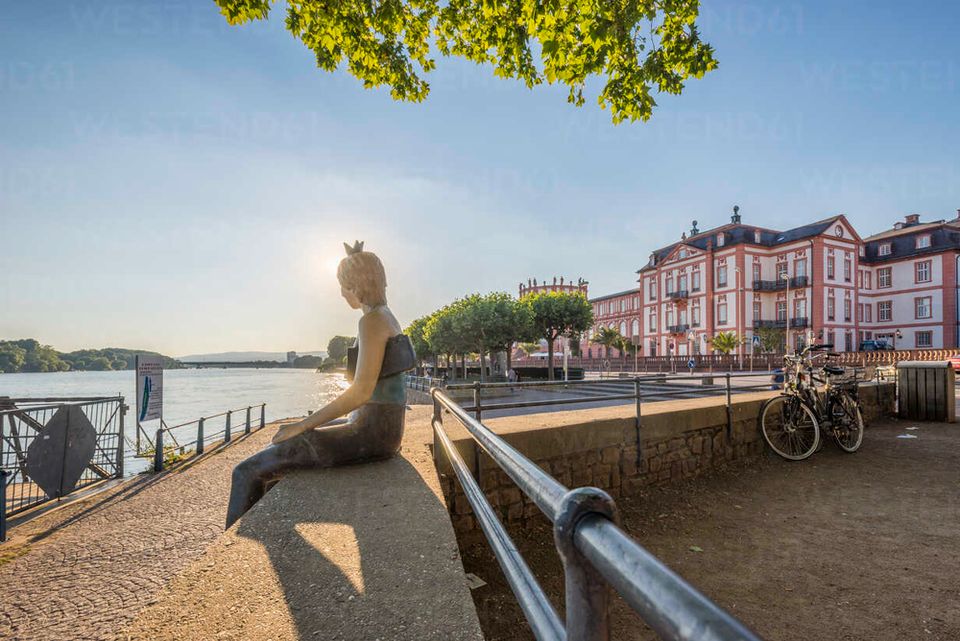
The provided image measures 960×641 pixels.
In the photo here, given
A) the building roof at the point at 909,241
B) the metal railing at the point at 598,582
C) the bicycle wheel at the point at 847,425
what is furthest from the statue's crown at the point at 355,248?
the building roof at the point at 909,241

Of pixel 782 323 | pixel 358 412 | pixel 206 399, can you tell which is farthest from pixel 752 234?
pixel 206 399

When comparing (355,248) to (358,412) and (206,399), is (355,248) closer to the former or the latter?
(358,412)

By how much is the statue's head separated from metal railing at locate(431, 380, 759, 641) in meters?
2.45

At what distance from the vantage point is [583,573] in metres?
0.62

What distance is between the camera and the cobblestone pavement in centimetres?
313

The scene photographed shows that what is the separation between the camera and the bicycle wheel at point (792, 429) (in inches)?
285

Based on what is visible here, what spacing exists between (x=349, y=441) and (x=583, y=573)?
2.83 meters

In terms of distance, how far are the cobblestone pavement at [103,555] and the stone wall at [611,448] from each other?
2.66 metres

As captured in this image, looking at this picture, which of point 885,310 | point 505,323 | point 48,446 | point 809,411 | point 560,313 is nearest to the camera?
point 809,411

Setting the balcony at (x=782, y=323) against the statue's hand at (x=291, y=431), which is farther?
the balcony at (x=782, y=323)

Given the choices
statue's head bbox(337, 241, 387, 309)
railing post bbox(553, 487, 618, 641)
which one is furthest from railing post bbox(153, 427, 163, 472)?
railing post bbox(553, 487, 618, 641)

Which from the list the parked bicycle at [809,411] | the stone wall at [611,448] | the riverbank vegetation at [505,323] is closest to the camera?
the stone wall at [611,448]

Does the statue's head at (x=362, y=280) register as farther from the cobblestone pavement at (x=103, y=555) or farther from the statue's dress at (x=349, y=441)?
the cobblestone pavement at (x=103, y=555)

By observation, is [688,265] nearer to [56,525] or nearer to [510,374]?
[510,374]
